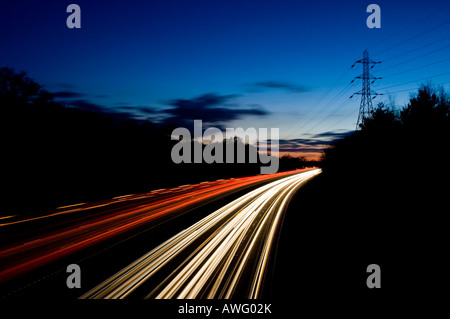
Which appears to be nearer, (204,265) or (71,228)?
(204,265)

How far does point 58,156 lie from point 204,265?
29166 millimetres

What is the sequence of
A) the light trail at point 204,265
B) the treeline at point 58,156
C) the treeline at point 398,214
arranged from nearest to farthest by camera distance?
the light trail at point 204,265 < the treeline at point 398,214 < the treeline at point 58,156

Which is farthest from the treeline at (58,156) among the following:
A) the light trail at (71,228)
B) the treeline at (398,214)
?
the treeline at (398,214)

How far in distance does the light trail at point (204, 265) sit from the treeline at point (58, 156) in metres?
9.16

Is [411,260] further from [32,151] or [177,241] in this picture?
[32,151]

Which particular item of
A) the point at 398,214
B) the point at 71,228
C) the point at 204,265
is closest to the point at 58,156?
the point at 71,228

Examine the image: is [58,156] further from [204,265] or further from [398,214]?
[398,214]

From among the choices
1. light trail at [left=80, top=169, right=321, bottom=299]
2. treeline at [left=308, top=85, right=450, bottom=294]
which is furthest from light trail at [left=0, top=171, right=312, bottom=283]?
treeline at [left=308, top=85, right=450, bottom=294]

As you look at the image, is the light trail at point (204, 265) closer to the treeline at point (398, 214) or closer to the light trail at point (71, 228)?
the treeline at point (398, 214)

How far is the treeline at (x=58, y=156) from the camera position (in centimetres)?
1797

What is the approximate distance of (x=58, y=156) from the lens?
93.6 ft

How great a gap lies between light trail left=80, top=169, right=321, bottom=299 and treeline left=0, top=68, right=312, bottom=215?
9.16 m

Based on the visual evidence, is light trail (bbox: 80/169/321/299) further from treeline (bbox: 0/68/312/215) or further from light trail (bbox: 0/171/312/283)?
treeline (bbox: 0/68/312/215)
